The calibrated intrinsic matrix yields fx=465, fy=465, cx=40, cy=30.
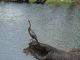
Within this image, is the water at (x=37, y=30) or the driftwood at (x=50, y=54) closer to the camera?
the driftwood at (x=50, y=54)

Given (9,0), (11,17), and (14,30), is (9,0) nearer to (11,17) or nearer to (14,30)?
(11,17)

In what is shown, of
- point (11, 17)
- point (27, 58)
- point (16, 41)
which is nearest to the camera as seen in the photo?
point (27, 58)

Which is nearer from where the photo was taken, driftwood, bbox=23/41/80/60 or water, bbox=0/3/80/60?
driftwood, bbox=23/41/80/60

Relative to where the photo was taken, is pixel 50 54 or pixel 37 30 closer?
pixel 50 54

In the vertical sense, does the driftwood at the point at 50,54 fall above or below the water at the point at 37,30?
above

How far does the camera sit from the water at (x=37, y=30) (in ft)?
60.1

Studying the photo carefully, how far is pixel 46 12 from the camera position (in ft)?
121

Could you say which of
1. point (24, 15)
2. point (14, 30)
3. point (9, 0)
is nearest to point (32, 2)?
point (9, 0)

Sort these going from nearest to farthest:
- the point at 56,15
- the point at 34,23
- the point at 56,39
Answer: the point at 56,39
the point at 34,23
the point at 56,15

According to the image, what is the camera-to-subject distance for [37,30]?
82.2 ft

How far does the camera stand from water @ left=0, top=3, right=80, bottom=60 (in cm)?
1831

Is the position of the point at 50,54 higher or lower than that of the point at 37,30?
higher

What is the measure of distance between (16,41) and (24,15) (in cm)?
1305

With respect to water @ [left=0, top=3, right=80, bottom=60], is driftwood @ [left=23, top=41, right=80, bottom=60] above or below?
above
